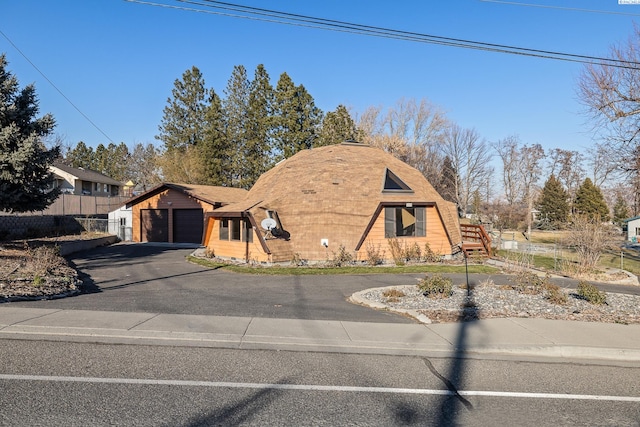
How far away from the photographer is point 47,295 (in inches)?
392

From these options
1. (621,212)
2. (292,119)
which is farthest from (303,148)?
(621,212)

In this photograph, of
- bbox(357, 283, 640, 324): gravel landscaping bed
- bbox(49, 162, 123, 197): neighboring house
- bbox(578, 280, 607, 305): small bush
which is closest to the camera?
bbox(357, 283, 640, 324): gravel landscaping bed

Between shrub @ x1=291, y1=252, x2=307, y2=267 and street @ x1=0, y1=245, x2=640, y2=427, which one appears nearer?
street @ x1=0, y1=245, x2=640, y2=427

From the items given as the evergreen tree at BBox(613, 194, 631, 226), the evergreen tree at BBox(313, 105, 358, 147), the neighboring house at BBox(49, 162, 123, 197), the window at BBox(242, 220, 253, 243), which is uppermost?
the evergreen tree at BBox(313, 105, 358, 147)

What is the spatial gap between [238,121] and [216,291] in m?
38.1

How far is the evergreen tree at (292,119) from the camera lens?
41.5m

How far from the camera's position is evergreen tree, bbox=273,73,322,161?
41.5 meters

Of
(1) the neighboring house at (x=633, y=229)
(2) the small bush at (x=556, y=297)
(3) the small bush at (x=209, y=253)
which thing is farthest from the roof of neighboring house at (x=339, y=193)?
(1) the neighboring house at (x=633, y=229)

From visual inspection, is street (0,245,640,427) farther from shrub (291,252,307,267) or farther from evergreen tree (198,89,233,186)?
evergreen tree (198,89,233,186)

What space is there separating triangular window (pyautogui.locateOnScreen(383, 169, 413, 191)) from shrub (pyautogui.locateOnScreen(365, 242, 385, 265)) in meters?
3.19

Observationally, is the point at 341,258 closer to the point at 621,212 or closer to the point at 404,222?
the point at 404,222

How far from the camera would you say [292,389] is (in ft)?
16.1

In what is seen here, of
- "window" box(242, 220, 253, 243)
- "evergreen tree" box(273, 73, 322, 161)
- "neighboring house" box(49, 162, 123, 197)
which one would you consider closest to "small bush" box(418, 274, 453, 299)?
"window" box(242, 220, 253, 243)

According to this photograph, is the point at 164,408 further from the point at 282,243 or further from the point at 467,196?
the point at 467,196
